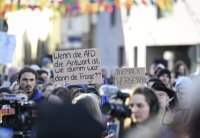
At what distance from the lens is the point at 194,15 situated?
74.4 ft

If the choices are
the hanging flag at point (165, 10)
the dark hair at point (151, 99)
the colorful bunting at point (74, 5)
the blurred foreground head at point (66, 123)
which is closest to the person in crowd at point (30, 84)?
the dark hair at point (151, 99)

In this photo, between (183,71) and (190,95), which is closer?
(190,95)

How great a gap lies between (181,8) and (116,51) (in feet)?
29.2

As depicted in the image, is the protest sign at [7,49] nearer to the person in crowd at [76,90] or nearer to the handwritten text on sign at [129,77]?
the person in crowd at [76,90]

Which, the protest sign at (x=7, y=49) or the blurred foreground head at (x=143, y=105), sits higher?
the protest sign at (x=7, y=49)

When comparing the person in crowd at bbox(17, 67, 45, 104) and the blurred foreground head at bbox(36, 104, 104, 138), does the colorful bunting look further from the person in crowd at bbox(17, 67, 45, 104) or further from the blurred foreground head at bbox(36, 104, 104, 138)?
the blurred foreground head at bbox(36, 104, 104, 138)

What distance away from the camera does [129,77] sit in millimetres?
9539

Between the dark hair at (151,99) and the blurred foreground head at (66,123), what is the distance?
0.50 meters

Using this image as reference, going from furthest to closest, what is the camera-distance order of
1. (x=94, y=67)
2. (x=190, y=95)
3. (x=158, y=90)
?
(x=94, y=67) < (x=158, y=90) < (x=190, y=95)

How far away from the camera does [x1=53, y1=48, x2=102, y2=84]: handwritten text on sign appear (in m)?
9.09

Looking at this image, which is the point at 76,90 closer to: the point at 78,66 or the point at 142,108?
the point at 78,66

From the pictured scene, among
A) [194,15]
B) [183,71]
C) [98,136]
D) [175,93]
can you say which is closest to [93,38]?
[194,15]

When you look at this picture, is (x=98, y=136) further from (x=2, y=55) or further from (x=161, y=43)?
(x=161, y=43)

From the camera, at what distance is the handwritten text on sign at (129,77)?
31.2ft
